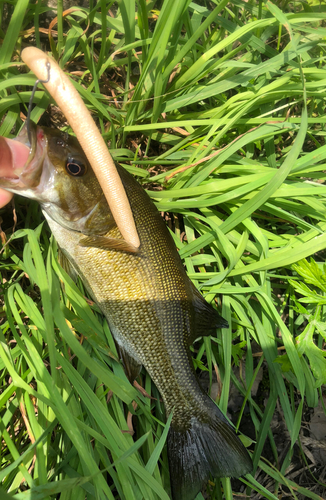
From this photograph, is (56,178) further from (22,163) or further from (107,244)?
(107,244)

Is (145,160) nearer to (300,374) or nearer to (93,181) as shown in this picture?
(93,181)

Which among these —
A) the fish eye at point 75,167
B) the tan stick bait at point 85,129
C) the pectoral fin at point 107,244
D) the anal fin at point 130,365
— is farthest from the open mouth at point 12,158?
the anal fin at point 130,365

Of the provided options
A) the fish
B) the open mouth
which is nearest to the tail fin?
the fish

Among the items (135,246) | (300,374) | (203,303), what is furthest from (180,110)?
(300,374)

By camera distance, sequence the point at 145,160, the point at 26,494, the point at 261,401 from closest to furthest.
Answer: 1. the point at 26,494
2. the point at 145,160
3. the point at 261,401

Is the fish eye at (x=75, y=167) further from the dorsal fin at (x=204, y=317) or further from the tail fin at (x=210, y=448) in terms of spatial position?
the tail fin at (x=210, y=448)
